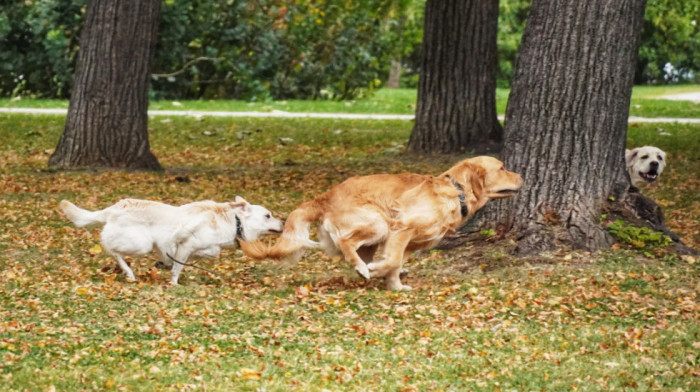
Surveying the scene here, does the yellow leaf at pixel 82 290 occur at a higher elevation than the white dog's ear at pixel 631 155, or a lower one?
lower

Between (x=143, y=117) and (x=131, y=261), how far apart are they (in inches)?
199

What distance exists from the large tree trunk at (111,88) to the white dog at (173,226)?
5.71 metres

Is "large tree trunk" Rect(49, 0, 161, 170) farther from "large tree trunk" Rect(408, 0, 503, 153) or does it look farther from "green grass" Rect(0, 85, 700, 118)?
"green grass" Rect(0, 85, 700, 118)

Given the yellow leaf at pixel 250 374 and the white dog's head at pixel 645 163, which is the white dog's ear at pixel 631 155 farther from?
the yellow leaf at pixel 250 374

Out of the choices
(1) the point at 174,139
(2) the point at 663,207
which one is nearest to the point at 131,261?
(2) the point at 663,207

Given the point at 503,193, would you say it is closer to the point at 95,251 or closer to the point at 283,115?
the point at 95,251

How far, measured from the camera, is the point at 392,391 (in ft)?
20.0

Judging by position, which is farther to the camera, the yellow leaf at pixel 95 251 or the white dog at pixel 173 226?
the yellow leaf at pixel 95 251

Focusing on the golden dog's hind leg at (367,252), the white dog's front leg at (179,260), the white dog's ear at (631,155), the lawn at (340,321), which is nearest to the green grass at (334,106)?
the white dog's ear at (631,155)

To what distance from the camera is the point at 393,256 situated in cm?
841

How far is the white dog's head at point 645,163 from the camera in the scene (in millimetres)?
12023

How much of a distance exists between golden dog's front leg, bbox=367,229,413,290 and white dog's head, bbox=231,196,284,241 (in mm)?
1030

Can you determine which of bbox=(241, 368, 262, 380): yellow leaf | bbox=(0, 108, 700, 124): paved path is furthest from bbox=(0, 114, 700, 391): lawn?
bbox=(0, 108, 700, 124): paved path

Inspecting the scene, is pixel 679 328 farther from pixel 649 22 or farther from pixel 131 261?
pixel 649 22
